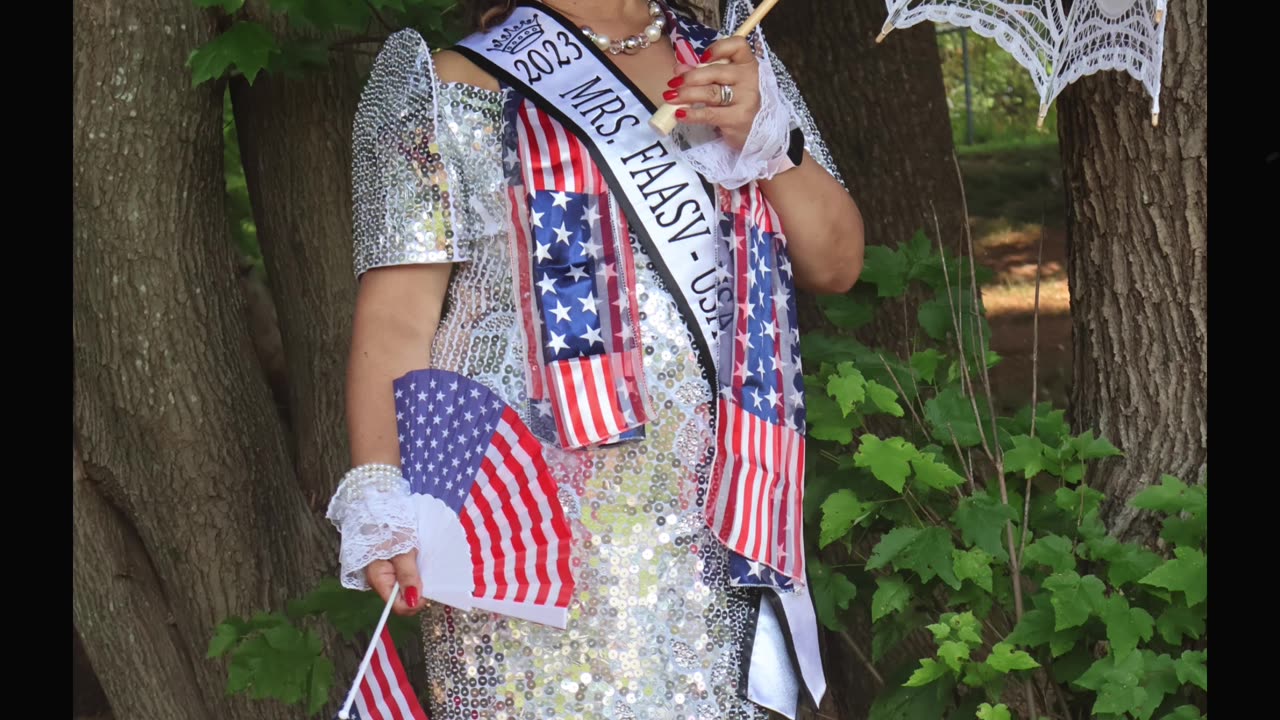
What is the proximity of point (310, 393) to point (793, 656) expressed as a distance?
1584 millimetres

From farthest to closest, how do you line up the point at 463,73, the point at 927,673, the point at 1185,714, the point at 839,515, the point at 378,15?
1. the point at 378,15
2. the point at 839,515
3. the point at 927,673
4. the point at 1185,714
5. the point at 463,73

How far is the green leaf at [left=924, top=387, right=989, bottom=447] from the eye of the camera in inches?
107

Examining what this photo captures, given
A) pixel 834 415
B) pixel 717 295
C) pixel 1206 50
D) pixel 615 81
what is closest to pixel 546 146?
pixel 615 81

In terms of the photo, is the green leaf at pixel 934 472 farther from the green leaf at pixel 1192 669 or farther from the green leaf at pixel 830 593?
the green leaf at pixel 1192 669

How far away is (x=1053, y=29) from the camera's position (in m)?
2.45

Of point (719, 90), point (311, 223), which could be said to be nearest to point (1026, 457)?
point (719, 90)

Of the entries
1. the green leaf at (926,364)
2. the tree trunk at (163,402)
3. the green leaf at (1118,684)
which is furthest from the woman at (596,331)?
the tree trunk at (163,402)

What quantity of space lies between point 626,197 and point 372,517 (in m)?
0.59

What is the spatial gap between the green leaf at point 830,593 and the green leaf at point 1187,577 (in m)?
0.50

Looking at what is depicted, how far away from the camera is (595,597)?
2.15 meters

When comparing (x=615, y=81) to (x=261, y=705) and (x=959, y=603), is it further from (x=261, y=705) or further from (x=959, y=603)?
(x=261, y=705)

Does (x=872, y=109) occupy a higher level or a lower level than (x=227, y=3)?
lower

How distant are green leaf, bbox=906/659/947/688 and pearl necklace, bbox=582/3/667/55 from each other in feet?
3.64

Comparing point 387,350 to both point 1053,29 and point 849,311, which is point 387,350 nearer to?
point 849,311
